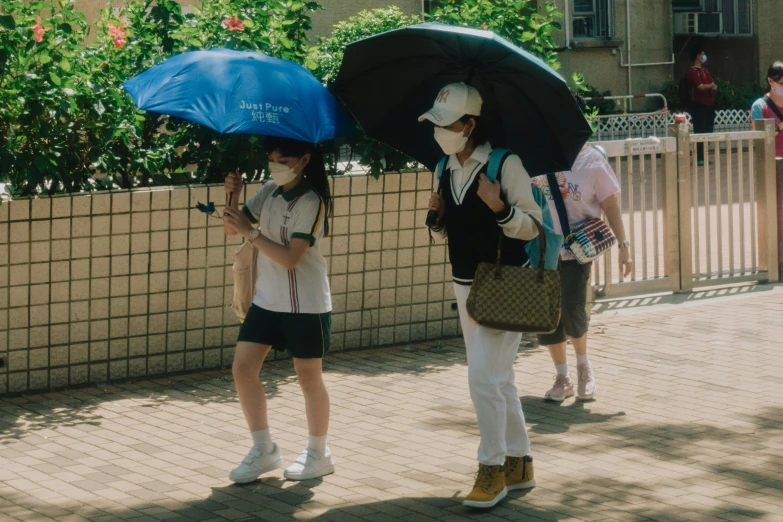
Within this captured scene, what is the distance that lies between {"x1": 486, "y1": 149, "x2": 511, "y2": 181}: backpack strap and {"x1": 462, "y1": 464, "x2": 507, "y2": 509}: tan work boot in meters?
1.26

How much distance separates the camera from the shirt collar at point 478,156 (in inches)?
215

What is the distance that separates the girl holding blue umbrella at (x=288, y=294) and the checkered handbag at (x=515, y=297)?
0.78 m

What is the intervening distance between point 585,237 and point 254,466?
7.83 ft

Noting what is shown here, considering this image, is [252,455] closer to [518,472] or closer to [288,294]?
[288,294]

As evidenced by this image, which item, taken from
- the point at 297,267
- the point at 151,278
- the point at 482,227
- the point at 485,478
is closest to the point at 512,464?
the point at 485,478

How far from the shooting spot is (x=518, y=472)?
565 cm

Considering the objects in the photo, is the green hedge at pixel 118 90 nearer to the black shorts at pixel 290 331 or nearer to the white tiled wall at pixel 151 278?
the white tiled wall at pixel 151 278

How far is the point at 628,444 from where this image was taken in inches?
254

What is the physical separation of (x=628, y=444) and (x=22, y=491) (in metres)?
2.99

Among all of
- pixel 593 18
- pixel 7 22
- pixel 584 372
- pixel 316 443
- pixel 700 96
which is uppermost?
pixel 593 18

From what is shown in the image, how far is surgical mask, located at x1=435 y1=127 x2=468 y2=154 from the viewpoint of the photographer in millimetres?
5387

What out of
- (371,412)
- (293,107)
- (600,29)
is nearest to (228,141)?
(371,412)

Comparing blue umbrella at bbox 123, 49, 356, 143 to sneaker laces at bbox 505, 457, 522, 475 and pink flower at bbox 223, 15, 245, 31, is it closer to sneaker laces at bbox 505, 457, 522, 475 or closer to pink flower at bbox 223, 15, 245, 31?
sneaker laces at bbox 505, 457, 522, 475

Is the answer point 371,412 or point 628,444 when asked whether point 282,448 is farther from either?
point 628,444
